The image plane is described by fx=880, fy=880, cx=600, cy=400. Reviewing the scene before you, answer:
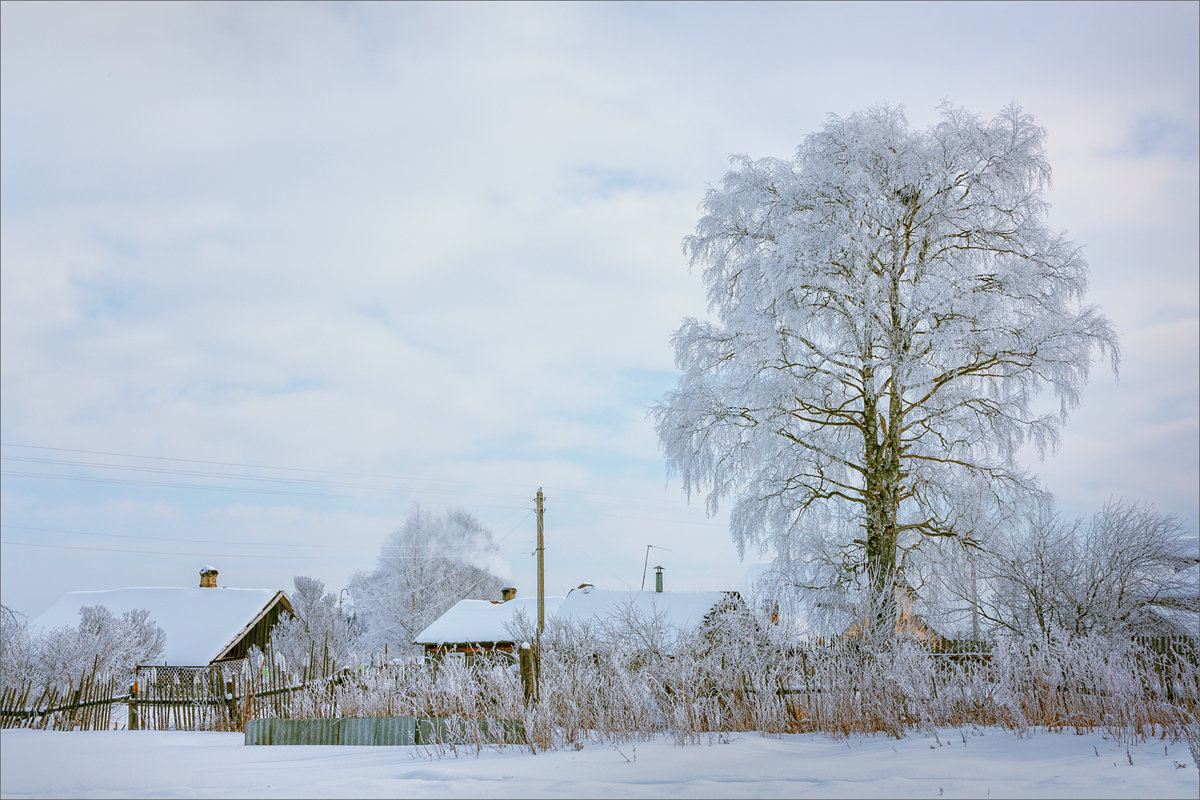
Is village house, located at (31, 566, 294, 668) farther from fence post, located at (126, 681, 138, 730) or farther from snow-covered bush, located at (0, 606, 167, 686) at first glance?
fence post, located at (126, 681, 138, 730)

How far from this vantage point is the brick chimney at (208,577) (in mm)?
33500

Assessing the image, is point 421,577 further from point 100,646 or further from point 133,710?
point 133,710

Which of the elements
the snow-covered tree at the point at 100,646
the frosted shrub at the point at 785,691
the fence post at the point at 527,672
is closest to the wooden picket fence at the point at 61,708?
the snow-covered tree at the point at 100,646

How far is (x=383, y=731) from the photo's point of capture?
9.66 m

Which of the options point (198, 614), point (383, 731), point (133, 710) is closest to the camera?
point (383, 731)

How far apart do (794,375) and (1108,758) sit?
25.7 feet

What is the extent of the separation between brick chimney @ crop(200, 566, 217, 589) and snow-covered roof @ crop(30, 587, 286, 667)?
3.76 ft

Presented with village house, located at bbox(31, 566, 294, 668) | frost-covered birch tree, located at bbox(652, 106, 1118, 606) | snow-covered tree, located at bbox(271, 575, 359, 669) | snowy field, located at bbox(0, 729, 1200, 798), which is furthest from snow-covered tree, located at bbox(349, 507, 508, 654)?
Result: snowy field, located at bbox(0, 729, 1200, 798)

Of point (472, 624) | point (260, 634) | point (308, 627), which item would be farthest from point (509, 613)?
point (260, 634)

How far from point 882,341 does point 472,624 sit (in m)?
19.9

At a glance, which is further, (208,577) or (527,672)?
(208,577)

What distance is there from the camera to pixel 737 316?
14328 millimetres

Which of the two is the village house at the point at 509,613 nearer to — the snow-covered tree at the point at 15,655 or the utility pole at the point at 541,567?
the utility pole at the point at 541,567

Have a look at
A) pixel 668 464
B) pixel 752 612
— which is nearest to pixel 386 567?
pixel 668 464
